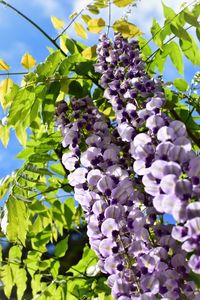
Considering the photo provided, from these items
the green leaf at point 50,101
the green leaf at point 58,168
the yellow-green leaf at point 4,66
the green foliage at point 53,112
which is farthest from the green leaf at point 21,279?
the yellow-green leaf at point 4,66

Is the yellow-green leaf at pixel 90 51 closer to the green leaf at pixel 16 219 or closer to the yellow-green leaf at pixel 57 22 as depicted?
the yellow-green leaf at pixel 57 22

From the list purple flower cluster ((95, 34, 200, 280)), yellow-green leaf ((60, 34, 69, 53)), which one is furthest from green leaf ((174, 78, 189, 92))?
yellow-green leaf ((60, 34, 69, 53))

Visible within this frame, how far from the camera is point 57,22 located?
220 centimetres

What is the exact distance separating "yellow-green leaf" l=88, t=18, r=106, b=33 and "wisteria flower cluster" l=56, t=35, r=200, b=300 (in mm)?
160

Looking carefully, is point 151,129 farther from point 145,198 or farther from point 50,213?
point 50,213

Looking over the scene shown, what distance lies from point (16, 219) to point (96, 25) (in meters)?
0.72

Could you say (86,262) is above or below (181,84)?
below

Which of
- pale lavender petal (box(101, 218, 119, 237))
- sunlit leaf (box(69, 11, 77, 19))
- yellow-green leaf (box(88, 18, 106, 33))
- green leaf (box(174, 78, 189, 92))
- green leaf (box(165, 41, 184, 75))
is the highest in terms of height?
sunlit leaf (box(69, 11, 77, 19))

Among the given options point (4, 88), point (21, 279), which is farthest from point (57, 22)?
point (21, 279)

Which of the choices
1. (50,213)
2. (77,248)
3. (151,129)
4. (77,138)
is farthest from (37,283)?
(77,248)

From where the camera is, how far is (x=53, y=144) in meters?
2.26

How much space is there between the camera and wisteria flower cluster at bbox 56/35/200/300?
1.32 metres

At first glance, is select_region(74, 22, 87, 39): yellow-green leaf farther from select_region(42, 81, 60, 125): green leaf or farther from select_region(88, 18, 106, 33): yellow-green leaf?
select_region(42, 81, 60, 125): green leaf

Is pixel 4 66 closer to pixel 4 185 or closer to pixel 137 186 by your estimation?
pixel 4 185
